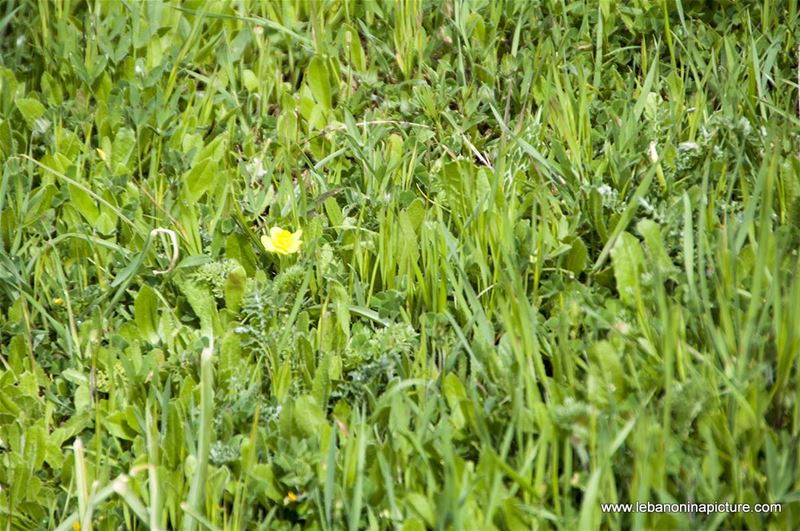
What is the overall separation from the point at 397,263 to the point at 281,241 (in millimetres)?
335

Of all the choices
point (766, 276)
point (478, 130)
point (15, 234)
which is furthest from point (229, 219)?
point (766, 276)

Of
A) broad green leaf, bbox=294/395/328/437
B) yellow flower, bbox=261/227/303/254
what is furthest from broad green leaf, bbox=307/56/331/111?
broad green leaf, bbox=294/395/328/437

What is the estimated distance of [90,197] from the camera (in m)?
3.04

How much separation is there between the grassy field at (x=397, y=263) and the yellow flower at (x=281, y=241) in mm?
12

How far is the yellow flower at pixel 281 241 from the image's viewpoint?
2.77 metres

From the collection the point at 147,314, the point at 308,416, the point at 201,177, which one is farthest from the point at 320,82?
the point at 308,416

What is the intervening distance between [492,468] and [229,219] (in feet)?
4.33

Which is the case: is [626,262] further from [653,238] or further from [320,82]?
[320,82]

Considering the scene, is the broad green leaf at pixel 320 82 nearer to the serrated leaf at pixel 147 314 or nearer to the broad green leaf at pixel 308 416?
the serrated leaf at pixel 147 314

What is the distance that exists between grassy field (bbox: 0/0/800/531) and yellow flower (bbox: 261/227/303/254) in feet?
0.04

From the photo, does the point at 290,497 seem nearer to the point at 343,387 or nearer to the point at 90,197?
the point at 343,387

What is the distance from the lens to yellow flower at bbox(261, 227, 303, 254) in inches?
109

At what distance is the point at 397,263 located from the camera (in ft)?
9.16

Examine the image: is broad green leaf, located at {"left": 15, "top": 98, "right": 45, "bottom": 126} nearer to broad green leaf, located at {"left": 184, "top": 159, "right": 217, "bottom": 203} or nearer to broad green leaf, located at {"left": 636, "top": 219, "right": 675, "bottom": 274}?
broad green leaf, located at {"left": 184, "top": 159, "right": 217, "bottom": 203}
